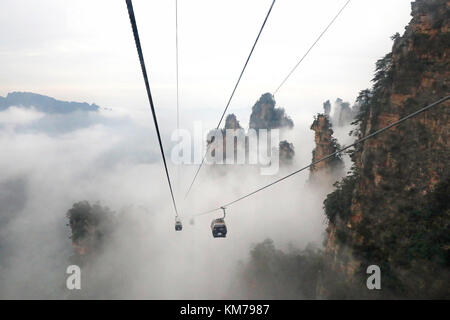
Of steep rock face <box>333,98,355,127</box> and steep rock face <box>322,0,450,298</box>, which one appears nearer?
steep rock face <box>322,0,450,298</box>

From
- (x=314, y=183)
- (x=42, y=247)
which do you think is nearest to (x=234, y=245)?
(x=314, y=183)

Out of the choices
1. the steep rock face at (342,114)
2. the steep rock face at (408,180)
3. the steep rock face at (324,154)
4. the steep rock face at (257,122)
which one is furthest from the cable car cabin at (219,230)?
the steep rock face at (342,114)

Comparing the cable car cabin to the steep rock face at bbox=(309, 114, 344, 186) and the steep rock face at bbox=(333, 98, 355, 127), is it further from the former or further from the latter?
the steep rock face at bbox=(333, 98, 355, 127)

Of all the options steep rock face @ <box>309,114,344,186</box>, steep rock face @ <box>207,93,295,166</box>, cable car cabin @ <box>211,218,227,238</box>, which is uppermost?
steep rock face @ <box>207,93,295,166</box>

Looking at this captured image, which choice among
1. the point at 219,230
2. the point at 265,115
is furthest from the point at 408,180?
the point at 265,115

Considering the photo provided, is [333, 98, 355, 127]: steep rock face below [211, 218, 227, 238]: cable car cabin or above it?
above

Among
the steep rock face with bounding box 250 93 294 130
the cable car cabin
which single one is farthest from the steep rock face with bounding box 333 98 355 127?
the cable car cabin

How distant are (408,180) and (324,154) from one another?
77.8 feet

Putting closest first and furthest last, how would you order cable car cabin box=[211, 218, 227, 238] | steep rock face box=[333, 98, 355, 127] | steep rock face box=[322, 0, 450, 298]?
steep rock face box=[322, 0, 450, 298], cable car cabin box=[211, 218, 227, 238], steep rock face box=[333, 98, 355, 127]

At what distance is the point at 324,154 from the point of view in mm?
39719

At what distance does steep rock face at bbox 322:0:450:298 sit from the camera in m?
14.6

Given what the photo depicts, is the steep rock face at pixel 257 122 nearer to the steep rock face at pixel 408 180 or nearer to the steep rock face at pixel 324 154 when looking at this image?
the steep rock face at pixel 324 154

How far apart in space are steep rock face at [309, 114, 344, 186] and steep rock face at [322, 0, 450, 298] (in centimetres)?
2057

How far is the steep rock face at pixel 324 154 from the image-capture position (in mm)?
39719
